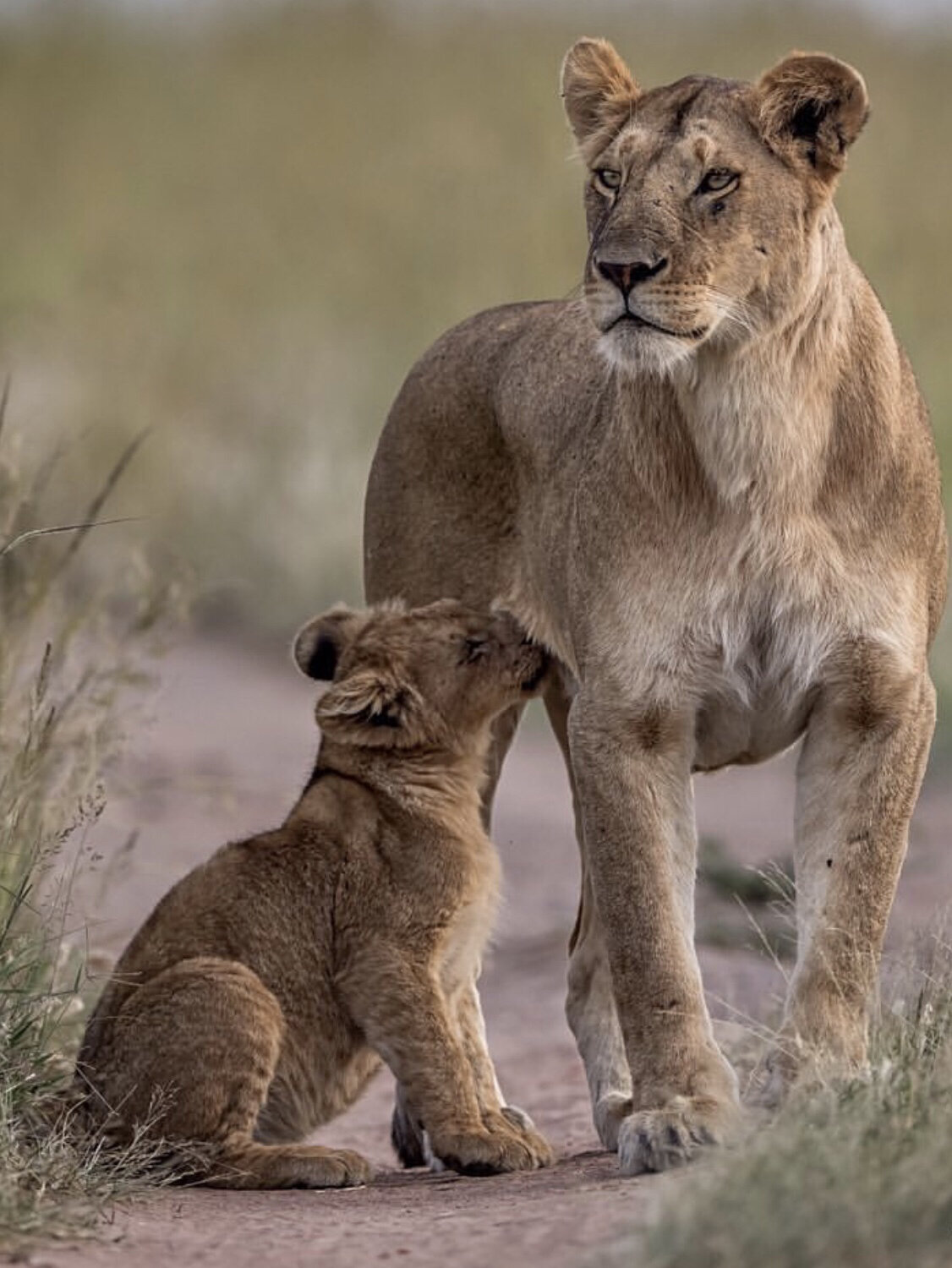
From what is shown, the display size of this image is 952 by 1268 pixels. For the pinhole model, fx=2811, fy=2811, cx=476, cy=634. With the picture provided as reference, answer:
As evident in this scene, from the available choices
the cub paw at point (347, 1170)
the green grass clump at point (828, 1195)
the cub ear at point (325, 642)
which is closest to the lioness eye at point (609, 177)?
the cub ear at point (325, 642)

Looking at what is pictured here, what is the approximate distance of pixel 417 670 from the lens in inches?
245

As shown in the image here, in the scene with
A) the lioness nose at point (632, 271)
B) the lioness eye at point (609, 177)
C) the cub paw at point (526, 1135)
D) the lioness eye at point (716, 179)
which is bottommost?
the cub paw at point (526, 1135)

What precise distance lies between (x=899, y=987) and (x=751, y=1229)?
86.9 inches

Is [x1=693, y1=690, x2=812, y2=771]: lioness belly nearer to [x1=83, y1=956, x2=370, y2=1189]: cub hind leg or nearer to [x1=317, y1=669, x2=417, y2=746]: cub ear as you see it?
[x1=317, y1=669, x2=417, y2=746]: cub ear

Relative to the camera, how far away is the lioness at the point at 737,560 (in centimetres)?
547

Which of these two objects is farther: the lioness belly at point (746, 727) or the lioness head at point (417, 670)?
the lioness head at point (417, 670)

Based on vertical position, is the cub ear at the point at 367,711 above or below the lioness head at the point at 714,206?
below

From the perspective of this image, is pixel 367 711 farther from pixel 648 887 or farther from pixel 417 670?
pixel 648 887

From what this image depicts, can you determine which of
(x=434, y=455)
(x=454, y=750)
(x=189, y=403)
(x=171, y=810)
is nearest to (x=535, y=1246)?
(x=454, y=750)

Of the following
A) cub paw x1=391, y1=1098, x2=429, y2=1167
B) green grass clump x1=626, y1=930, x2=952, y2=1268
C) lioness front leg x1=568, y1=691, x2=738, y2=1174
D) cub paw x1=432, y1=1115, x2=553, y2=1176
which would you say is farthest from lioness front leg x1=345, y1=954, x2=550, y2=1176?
green grass clump x1=626, y1=930, x2=952, y2=1268

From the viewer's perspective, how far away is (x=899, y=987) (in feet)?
20.3

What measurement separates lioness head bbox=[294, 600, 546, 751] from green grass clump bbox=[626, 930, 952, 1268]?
64.3 inches

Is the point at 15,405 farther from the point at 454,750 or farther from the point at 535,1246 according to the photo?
the point at 535,1246

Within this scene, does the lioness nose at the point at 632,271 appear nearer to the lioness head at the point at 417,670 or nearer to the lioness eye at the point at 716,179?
the lioness eye at the point at 716,179
